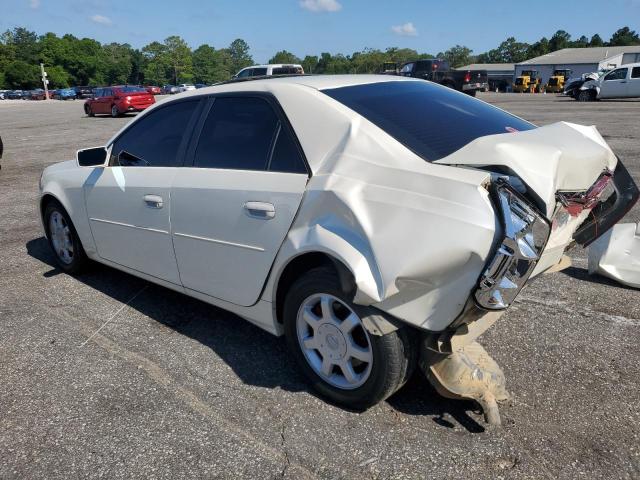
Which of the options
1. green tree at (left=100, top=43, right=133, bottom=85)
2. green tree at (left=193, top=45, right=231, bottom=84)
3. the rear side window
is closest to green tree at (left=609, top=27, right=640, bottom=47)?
green tree at (left=193, top=45, right=231, bottom=84)

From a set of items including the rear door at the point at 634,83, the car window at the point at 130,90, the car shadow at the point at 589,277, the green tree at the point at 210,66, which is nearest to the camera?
the car shadow at the point at 589,277

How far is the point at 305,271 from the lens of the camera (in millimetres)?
2850

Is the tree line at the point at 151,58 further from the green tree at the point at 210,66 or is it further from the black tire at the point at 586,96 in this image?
the black tire at the point at 586,96

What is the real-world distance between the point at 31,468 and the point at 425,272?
2050mm

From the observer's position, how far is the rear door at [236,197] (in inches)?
112

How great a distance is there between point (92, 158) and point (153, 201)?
95 cm

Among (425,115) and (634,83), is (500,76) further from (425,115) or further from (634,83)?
(425,115)

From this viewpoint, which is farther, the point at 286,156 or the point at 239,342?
the point at 239,342

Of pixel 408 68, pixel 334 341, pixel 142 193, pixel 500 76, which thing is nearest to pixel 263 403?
pixel 334 341

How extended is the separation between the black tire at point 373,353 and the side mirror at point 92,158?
85.8 inches

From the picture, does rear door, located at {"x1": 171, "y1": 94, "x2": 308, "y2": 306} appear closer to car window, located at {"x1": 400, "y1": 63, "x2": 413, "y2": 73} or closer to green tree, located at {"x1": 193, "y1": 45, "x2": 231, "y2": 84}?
car window, located at {"x1": 400, "y1": 63, "x2": 413, "y2": 73}

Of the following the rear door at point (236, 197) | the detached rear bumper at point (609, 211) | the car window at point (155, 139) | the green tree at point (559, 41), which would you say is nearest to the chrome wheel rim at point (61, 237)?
the car window at point (155, 139)

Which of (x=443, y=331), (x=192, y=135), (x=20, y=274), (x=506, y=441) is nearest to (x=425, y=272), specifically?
(x=443, y=331)

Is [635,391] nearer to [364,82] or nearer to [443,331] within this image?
[443,331]
